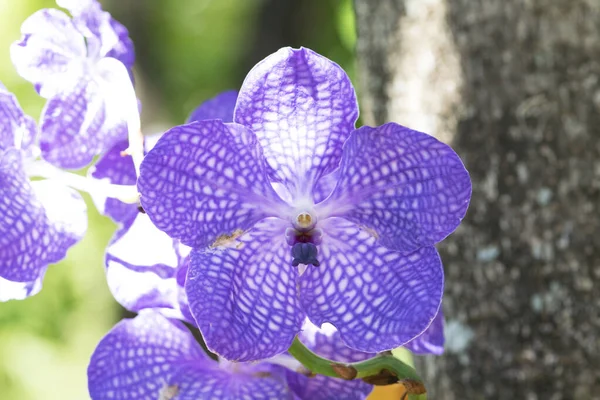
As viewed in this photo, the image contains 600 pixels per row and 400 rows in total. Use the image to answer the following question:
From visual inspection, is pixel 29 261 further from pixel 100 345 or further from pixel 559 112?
pixel 559 112

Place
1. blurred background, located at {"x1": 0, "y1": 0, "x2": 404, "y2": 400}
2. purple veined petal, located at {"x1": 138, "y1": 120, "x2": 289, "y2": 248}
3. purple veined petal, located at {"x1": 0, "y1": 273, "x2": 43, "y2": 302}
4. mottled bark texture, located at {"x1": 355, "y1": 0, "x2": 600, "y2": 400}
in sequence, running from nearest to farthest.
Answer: purple veined petal, located at {"x1": 138, "y1": 120, "x2": 289, "y2": 248} → purple veined petal, located at {"x1": 0, "y1": 273, "x2": 43, "y2": 302} → mottled bark texture, located at {"x1": 355, "y1": 0, "x2": 600, "y2": 400} → blurred background, located at {"x1": 0, "y1": 0, "x2": 404, "y2": 400}

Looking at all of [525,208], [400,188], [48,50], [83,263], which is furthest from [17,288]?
[83,263]

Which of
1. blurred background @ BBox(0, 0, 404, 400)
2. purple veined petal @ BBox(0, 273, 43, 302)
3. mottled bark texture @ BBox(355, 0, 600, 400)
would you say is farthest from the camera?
blurred background @ BBox(0, 0, 404, 400)

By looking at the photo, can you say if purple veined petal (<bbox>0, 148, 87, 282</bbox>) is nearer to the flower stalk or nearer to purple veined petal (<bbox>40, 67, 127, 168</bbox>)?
purple veined petal (<bbox>40, 67, 127, 168</bbox>)

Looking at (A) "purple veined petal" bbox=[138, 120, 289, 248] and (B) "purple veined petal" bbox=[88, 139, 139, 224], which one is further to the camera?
(B) "purple veined petal" bbox=[88, 139, 139, 224]

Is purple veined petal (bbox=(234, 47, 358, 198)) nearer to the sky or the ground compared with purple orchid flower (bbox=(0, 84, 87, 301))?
nearer to the sky

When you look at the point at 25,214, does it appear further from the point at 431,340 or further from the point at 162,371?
the point at 431,340

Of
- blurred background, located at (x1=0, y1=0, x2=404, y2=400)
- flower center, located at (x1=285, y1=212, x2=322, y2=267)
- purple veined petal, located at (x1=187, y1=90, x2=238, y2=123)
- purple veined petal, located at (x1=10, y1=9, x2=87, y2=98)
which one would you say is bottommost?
blurred background, located at (x1=0, y1=0, x2=404, y2=400)

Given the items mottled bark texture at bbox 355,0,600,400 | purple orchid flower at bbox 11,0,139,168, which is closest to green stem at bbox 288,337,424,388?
purple orchid flower at bbox 11,0,139,168

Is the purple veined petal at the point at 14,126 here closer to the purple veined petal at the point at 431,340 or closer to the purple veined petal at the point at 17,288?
the purple veined petal at the point at 17,288
